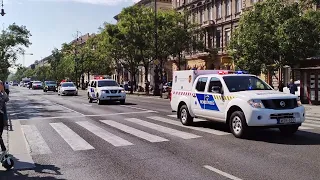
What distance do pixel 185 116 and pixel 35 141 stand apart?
4.98 metres

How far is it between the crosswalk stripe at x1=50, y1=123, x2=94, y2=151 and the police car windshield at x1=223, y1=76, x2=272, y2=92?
14.0 ft

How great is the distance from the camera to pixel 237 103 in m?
10.5

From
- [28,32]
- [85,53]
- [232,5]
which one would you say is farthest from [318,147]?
[85,53]

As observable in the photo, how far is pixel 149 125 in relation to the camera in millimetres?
13500

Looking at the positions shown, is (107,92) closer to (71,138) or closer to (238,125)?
(71,138)

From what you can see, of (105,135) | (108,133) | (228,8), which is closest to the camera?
(105,135)

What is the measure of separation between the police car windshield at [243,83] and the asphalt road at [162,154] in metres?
1.28

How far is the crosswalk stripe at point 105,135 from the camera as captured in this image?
32.6ft

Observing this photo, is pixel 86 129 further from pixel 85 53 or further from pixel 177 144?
pixel 85 53

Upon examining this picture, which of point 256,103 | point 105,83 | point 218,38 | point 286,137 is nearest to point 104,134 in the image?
point 256,103

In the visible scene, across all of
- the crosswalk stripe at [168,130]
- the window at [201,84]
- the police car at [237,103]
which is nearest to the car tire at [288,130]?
the police car at [237,103]

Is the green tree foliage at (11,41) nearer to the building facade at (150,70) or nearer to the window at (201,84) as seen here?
the building facade at (150,70)

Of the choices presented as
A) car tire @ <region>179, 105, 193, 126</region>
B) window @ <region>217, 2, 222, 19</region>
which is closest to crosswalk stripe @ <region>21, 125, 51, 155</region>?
car tire @ <region>179, 105, 193, 126</region>

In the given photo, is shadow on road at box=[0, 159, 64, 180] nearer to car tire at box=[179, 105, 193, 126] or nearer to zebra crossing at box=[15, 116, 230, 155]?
zebra crossing at box=[15, 116, 230, 155]
